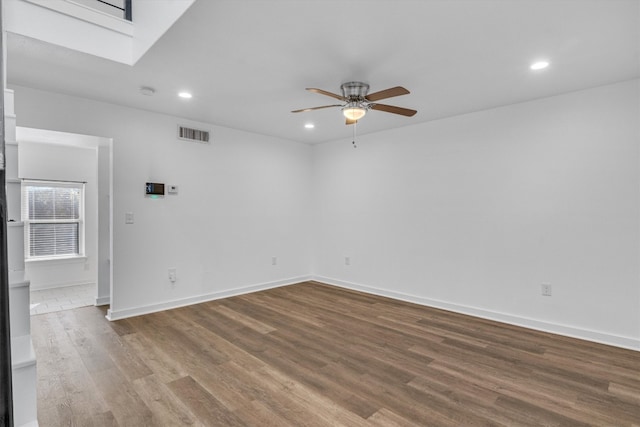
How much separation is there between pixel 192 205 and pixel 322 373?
2975 millimetres

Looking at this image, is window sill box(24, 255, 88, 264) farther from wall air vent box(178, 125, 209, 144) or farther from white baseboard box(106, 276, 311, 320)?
wall air vent box(178, 125, 209, 144)

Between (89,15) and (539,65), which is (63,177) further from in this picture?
(539,65)

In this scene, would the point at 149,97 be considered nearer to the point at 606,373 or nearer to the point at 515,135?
the point at 515,135

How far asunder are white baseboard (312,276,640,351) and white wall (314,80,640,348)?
0.04 ft

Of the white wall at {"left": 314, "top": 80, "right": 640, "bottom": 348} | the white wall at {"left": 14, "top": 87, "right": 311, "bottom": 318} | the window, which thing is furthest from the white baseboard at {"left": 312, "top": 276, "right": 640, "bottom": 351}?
the window

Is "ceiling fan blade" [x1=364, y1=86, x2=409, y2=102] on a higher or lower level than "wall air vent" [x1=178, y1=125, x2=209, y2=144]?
lower

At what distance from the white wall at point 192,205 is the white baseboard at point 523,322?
1.81 meters

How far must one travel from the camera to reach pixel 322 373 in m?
2.66

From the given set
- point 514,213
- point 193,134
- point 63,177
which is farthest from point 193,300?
point 514,213

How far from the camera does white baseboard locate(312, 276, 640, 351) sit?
320 centimetres

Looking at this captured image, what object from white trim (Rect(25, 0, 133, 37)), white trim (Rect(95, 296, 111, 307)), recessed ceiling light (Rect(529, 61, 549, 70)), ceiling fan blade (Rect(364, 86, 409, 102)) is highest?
white trim (Rect(25, 0, 133, 37))

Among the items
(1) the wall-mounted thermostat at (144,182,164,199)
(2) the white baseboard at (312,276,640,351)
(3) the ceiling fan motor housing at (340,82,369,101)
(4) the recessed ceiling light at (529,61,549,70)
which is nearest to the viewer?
(4) the recessed ceiling light at (529,61,549,70)

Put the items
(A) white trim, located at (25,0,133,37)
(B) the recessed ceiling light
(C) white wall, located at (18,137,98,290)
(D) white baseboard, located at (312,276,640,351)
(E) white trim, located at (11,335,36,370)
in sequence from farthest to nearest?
1. (C) white wall, located at (18,137,98,290)
2. (D) white baseboard, located at (312,276,640,351)
3. (B) the recessed ceiling light
4. (A) white trim, located at (25,0,133,37)
5. (E) white trim, located at (11,335,36,370)

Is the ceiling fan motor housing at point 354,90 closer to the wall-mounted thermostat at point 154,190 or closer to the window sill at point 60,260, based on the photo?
the wall-mounted thermostat at point 154,190
